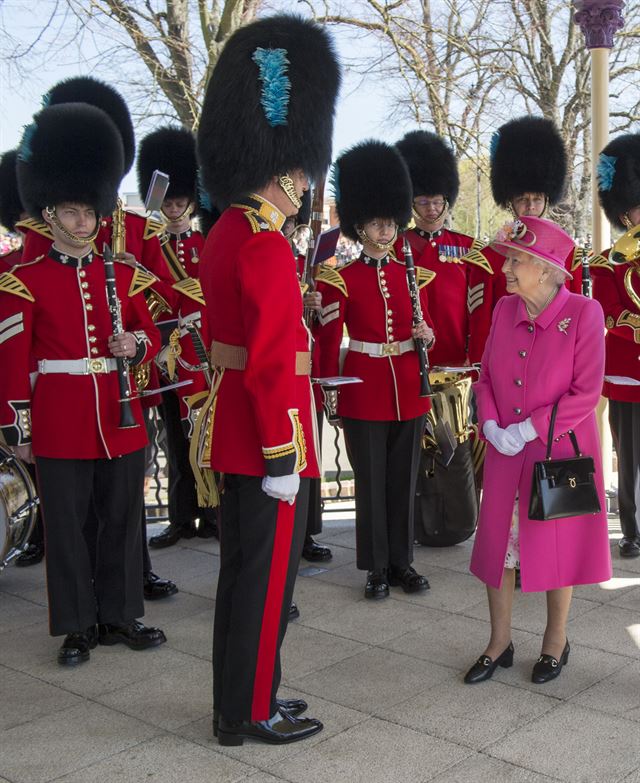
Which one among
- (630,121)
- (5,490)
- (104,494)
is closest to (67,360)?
(104,494)

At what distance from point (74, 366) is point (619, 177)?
3046 mm

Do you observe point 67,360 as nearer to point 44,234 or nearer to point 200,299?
point 44,234

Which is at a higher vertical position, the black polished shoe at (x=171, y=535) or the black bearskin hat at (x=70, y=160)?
the black bearskin hat at (x=70, y=160)

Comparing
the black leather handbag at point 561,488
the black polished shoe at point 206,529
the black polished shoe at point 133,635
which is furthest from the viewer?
the black polished shoe at point 206,529

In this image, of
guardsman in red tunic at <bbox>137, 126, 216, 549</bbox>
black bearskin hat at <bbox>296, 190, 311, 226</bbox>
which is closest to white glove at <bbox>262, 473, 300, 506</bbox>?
black bearskin hat at <bbox>296, 190, 311, 226</bbox>

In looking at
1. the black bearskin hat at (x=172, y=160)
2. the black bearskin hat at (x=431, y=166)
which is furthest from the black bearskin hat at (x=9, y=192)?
the black bearskin hat at (x=431, y=166)

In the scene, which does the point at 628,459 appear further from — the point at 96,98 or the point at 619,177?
the point at 96,98

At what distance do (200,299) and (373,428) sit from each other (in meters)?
1.00

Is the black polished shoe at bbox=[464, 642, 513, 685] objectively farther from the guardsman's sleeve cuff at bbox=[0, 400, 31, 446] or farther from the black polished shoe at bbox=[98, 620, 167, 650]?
the guardsman's sleeve cuff at bbox=[0, 400, 31, 446]

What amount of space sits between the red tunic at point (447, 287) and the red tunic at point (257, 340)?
2.18m

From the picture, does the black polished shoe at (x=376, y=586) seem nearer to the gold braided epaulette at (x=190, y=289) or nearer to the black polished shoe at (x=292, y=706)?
the black polished shoe at (x=292, y=706)

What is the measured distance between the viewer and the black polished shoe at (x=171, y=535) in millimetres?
5723

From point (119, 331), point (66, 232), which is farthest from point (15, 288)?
point (119, 331)

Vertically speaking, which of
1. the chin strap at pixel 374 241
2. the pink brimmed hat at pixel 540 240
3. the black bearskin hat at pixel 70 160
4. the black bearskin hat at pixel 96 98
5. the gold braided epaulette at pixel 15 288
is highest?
the black bearskin hat at pixel 96 98
